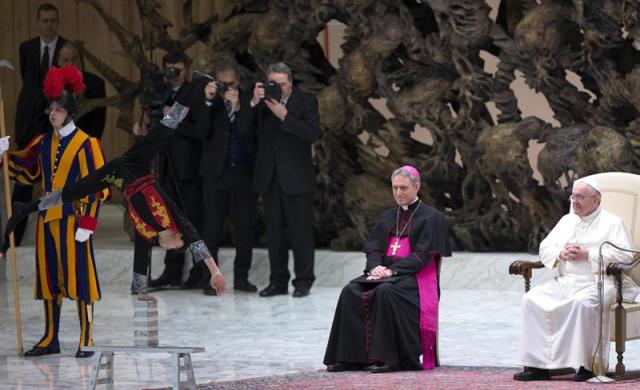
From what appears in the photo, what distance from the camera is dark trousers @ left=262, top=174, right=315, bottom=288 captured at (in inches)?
486

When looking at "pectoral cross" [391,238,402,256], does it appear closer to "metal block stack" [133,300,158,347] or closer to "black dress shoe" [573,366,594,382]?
"black dress shoe" [573,366,594,382]

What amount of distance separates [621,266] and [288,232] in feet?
15.1

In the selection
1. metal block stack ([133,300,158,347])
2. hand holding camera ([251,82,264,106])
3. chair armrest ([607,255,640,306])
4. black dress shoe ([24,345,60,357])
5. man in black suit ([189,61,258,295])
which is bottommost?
black dress shoe ([24,345,60,357])

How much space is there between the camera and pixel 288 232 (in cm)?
1245

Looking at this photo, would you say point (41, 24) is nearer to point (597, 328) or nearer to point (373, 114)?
point (373, 114)

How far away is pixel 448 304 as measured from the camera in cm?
1183

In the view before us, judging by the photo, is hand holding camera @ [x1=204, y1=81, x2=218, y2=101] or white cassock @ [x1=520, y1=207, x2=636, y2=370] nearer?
white cassock @ [x1=520, y1=207, x2=636, y2=370]

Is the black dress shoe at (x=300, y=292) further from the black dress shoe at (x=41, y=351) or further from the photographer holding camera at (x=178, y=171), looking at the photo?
the black dress shoe at (x=41, y=351)

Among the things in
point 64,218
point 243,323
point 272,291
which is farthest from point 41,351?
point 272,291

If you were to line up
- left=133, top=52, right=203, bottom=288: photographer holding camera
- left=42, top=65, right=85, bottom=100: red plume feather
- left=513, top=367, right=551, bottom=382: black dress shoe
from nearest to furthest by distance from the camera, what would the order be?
left=513, top=367, right=551, bottom=382: black dress shoe, left=42, top=65, right=85, bottom=100: red plume feather, left=133, top=52, right=203, bottom=288: photographer holding camera

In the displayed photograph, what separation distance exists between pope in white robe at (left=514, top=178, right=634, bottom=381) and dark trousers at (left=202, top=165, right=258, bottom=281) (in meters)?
4.32

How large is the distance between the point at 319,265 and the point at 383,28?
2.16 meters

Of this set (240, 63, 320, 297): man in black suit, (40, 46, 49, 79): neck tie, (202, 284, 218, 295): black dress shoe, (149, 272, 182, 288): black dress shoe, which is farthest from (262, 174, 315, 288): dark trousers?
(40, 46, 49, 79): neck tie

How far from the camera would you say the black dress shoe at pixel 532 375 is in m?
8.41
